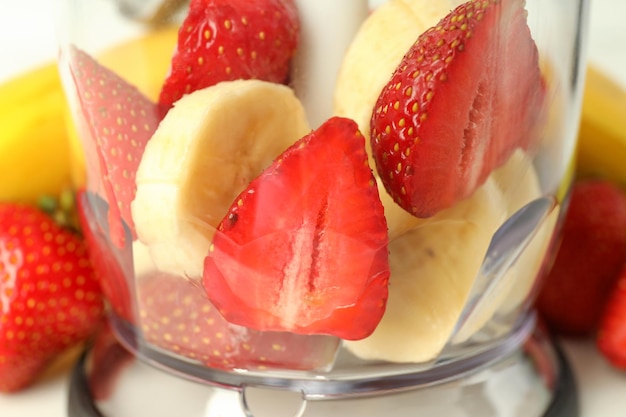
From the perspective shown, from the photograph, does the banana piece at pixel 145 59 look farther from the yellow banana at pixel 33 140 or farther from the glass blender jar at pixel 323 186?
the yellow banana at pixel 33 140

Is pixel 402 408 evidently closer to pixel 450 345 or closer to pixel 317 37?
pixel 450 345

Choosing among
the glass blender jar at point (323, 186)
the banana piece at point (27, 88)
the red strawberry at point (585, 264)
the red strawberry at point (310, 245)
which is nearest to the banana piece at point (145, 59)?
the glass blender jar at point (323, 186)

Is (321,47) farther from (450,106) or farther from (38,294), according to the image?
(38,294)

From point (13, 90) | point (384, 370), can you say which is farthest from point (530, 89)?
point (13, 90)

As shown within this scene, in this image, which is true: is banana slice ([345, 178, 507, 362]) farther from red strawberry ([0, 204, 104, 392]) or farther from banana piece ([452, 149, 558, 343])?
red strawberry ([0, 204, 104, 392])

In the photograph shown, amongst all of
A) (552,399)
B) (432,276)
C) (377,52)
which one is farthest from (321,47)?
(552,399)

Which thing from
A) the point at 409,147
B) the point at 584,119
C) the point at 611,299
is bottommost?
the point at 611,299
